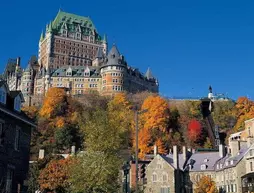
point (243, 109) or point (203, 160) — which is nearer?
point (203, 160)

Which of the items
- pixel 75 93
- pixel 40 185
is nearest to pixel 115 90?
pixel 75 93

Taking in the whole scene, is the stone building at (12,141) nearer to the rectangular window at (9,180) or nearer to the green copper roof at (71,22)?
the rectangular window at (9,180)

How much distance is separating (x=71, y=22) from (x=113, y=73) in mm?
44787

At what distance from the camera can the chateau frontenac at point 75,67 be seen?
13150 cm

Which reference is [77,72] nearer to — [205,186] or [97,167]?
[205,186]

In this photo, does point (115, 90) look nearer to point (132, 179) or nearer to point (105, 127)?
point (132, 179)

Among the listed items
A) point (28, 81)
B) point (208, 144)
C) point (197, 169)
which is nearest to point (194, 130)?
point (208, 144)

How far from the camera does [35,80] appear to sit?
461 ft

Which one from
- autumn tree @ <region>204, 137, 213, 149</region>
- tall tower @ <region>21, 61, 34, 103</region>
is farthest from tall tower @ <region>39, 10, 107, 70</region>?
autumn tree @ <region>204, 137, 213, 149</region>

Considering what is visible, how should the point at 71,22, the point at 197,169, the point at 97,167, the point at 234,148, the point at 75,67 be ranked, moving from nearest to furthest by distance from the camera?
1. the point at 97,167
2. the point at 234,148
3. the point at 197,169
4. the point at 75,67
5. the point at 71,22

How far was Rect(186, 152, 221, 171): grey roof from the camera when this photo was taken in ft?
218

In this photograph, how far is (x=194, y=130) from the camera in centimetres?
9831

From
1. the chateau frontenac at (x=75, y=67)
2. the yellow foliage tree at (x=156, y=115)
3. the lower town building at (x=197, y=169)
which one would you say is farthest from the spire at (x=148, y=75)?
the lower town building at (x=197, y=169)

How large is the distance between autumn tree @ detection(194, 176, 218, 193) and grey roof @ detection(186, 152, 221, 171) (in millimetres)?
3705
